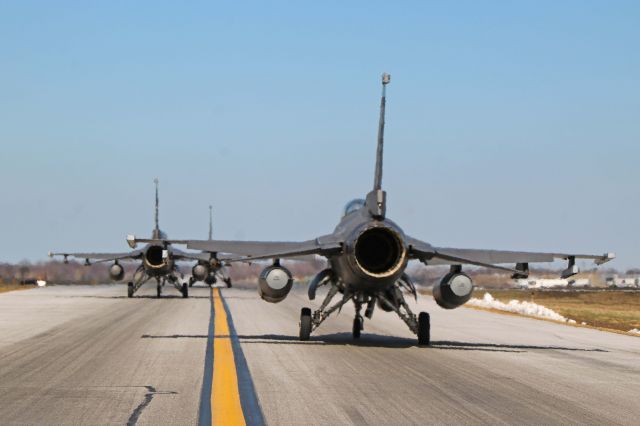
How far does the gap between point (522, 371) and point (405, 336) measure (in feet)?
31.9

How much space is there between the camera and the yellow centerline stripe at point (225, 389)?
9977 millimetres

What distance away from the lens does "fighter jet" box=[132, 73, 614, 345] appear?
20.2 m

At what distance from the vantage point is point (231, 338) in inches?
875

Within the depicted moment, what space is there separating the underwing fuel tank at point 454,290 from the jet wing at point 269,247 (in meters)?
2.65

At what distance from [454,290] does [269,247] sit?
4.65m

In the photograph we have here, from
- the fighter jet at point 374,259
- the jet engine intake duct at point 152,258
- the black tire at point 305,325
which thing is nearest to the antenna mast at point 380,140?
the fighter jet at point 374,259

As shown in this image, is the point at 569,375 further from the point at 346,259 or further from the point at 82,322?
the point at 82,322

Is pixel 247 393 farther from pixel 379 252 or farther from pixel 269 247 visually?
pixel 269 247

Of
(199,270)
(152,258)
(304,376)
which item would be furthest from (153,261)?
(304,376)

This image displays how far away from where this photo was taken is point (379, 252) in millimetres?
21297

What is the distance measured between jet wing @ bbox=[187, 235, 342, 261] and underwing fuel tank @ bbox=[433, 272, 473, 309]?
2.65m

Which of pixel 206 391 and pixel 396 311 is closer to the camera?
pixel 206 391

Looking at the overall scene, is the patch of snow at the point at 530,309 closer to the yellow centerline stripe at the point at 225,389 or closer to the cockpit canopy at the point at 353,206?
the cockpit canopy at the point at 353,206

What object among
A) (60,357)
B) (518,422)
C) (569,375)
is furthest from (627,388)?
(60,357)
